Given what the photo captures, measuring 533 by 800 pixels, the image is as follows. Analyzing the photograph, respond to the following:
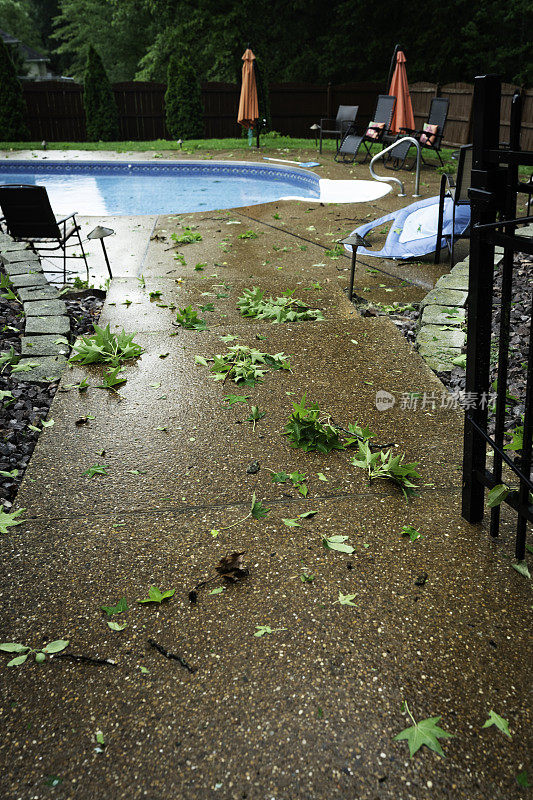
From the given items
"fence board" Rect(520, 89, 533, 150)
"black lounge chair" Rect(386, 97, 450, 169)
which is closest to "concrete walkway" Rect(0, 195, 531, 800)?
"black lounge chair" Rect(386, 97, 450, 169)

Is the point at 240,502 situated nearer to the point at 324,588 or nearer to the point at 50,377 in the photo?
the point at 324,588

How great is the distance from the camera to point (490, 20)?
67.4 feet

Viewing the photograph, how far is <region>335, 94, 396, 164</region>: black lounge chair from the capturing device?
12773mm

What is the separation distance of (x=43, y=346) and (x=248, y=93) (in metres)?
12.4

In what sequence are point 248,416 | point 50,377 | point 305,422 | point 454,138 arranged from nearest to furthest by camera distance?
point 305,422
point 248,416
point 50,377
point 454,138

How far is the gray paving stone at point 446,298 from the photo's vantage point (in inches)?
174

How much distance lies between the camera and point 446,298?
450 cm

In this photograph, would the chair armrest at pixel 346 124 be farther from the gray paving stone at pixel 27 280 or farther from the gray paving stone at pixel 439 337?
the gray paving stone at pixel 439 337

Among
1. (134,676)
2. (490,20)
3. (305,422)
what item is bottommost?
(134,676)

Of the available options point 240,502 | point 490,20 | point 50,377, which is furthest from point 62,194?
point 490,20

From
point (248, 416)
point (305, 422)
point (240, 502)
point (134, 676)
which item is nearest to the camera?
point (134, 676)

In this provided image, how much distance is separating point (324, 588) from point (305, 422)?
3.44 ft

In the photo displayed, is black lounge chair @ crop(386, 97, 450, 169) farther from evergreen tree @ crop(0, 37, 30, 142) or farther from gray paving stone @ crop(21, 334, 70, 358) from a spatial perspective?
evergreen tree @ crop(0, 37, 30, 142)

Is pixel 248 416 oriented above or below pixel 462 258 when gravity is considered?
below
